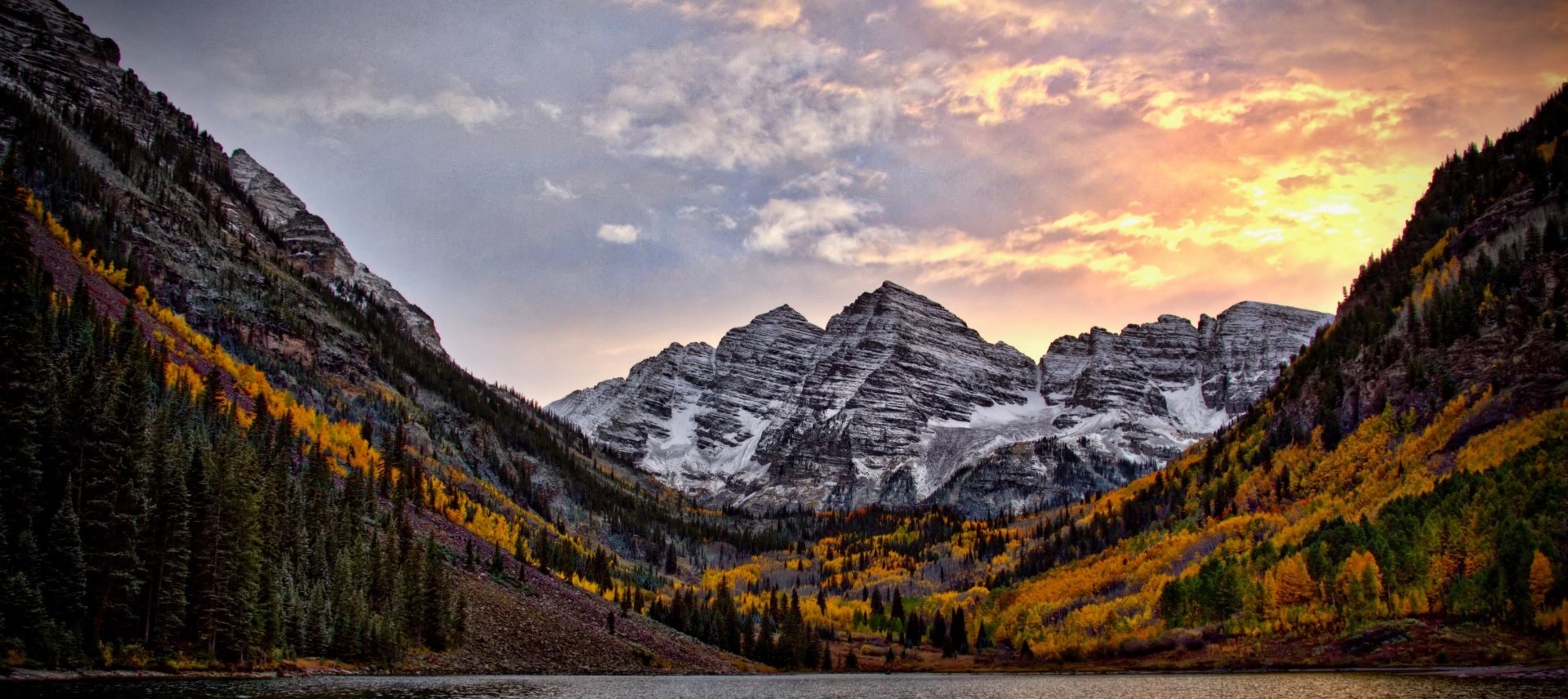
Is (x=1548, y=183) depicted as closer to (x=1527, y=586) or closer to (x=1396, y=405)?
(x=1396, y=405)

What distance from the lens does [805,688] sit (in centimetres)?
9431

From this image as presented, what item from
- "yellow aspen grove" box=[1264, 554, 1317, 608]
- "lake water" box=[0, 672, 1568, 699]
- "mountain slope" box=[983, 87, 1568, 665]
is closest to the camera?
"lake water" box=[0, 672, 1568, 699]

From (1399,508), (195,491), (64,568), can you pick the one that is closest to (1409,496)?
(1399,508)

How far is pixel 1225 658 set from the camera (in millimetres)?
124188

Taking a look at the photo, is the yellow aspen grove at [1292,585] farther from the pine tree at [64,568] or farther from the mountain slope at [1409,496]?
the pine tree at [64,568]

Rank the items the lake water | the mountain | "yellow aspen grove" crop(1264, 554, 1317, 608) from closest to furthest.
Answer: the lake water < the mountain < "yellow aspen grove" crop(1264, 554, 1317, 608)

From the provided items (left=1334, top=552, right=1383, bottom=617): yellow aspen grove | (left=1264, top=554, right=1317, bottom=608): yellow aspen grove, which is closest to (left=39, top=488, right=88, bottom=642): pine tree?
(left=1334, top=552, right=1383, bottom=617): yellow aspen grove

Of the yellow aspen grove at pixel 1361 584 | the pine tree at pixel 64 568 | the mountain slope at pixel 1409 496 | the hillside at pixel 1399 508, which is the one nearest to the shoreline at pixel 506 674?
the pine tree at pixel 64 568

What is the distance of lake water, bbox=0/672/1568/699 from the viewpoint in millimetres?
50969

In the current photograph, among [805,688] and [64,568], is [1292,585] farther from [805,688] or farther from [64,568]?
[64,568]

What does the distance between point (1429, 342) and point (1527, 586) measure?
7483 centimetres

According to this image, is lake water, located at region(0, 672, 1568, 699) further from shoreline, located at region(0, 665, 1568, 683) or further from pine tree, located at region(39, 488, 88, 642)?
pine tree, located at region(39, 488, 88, 642)

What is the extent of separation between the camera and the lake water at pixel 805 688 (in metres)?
51.0

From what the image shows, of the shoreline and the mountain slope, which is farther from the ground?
the mountain slope
